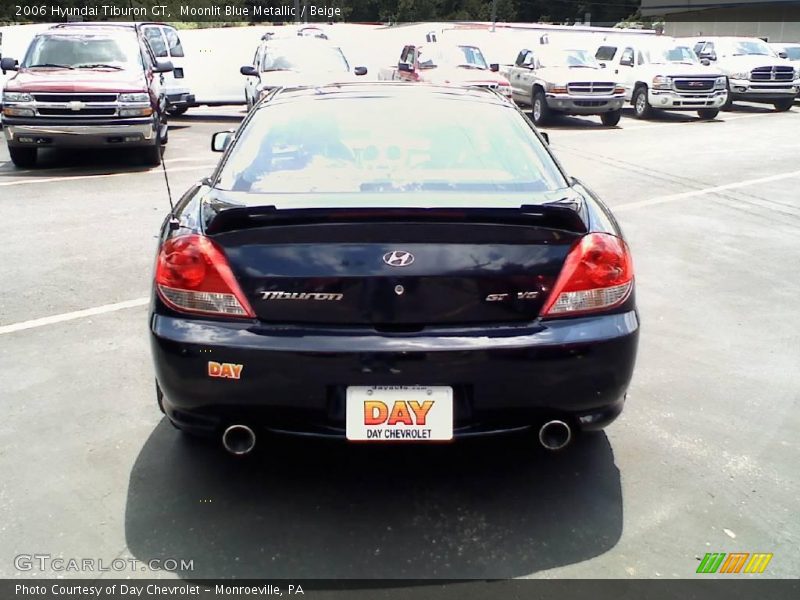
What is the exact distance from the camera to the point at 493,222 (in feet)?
10.1

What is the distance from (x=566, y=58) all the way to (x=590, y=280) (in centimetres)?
1789

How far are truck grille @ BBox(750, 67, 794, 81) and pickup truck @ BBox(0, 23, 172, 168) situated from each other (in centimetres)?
1684

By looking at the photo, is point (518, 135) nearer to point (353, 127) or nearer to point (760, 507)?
point (353, 127)

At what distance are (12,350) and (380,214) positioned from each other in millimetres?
2989

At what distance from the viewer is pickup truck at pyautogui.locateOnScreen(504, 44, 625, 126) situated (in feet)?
60.8

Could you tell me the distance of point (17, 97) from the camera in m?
11.1

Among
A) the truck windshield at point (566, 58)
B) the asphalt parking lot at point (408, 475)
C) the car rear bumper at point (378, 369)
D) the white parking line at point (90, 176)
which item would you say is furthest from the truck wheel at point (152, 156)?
the truck windshield at point (566, 58)

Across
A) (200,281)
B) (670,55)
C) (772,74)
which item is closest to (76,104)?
(200,281)

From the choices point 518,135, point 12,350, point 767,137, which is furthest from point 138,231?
point 767,137

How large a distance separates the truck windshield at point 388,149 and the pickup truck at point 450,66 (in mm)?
14582

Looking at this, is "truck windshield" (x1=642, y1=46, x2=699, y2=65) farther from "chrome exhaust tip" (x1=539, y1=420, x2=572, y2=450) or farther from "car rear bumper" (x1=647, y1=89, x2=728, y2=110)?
"chrome exhaust tip" (x1=539, y1=420, x2=572, y2=450)

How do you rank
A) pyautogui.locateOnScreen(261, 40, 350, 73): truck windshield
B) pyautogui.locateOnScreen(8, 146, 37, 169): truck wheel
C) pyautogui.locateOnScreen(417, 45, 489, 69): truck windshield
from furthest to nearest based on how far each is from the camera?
pyautogui.locateOnScreen(417, 45, 489, 69): truck windshield, pyautogui.locateOnScreen(261, 40, 350, 73): truck windshield, pyautogui.locateOnScreen(8, 146, 37, 169): truck wheel

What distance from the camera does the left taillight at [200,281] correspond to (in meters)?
3.07

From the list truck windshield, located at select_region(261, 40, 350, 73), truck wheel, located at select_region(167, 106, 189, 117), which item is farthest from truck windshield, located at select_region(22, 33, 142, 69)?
truck wheel, located at select_region(167, 106, 189, 117)
